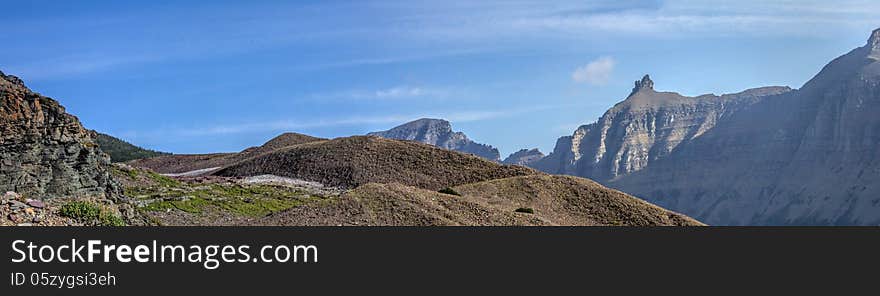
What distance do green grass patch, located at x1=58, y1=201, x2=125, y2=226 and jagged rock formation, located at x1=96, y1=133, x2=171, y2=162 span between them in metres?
74.2

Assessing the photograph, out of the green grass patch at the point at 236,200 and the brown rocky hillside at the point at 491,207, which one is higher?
the green grass patch at the point at 236,200

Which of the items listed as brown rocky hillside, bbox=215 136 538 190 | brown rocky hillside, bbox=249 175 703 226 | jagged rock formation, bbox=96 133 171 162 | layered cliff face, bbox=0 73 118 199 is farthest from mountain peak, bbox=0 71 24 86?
jagged rock formation, bbox=96 133 171 162

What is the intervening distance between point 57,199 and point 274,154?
125ft

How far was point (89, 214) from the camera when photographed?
30.8 m

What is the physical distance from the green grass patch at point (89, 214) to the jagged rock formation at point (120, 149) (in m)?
74.2

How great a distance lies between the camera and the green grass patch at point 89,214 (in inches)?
1198

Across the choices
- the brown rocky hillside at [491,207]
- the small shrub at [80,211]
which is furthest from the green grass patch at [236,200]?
the small shrub at [80,211]

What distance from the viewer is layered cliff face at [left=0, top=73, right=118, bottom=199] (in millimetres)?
30812

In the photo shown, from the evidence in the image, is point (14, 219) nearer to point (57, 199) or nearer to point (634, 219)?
point (57, 199)

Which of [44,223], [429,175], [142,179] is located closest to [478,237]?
[44,223]

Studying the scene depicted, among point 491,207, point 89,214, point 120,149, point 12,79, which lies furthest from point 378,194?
point 120,149

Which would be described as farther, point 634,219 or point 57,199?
point 634,219

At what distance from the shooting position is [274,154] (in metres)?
69.1

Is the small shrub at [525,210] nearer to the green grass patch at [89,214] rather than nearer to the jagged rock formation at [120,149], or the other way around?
the green grass patch at [89,214]
